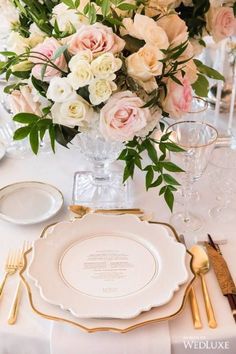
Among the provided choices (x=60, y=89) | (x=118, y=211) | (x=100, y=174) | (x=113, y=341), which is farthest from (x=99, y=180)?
(x=113, y=341)

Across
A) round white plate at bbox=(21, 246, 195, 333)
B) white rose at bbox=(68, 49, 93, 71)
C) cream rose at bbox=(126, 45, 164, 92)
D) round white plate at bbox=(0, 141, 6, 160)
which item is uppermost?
round white plate at bbox=(0, 141, 6, 160)

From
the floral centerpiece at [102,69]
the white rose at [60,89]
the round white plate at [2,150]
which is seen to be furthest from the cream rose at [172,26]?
the round white plate at [2,150]

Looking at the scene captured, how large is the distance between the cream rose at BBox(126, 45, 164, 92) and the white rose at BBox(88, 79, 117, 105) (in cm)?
5

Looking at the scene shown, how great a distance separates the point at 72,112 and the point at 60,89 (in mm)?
47

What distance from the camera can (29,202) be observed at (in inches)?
45.3

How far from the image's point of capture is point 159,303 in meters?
0.82

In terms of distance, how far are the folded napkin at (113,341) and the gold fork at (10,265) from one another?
0.16 metres

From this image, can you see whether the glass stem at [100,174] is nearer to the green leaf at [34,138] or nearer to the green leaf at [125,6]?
the green leaf at [34,138]

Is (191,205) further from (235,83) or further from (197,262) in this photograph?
(235,83)

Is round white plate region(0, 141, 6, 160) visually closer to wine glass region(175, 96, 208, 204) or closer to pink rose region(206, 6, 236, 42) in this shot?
wine glass region(175, 96, 208, 204)

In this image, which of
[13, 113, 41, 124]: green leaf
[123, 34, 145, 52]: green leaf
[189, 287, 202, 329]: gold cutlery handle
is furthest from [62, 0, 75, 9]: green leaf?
[189, 287, 202, 329]: gold cutlery handle

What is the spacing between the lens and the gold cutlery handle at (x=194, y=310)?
826mm

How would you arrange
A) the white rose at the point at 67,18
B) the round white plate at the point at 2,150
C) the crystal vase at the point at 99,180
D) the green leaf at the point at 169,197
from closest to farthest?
the white rose at the point at 67,18, the green leaf at the point at 169,197, the crystal vase at the point at 99,180, the round white plate at the point at 2,150

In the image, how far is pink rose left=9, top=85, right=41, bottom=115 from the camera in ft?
3.21
